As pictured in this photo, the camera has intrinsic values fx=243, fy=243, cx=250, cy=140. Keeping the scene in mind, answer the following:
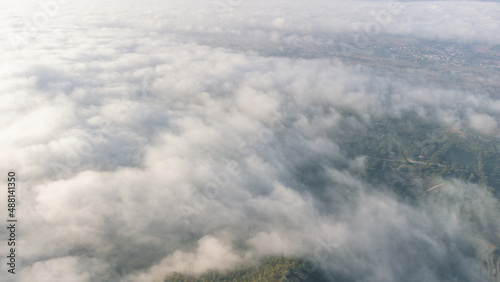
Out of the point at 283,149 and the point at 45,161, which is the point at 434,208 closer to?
the point at 283,149

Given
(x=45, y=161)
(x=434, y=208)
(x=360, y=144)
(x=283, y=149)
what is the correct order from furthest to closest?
(x=360, y=144), (x=283, y=149), (x=434, y=208), (x=45, y=161)

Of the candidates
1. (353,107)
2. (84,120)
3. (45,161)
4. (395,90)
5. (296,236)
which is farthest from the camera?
(395,90)

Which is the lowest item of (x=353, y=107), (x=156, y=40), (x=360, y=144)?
(x=360, y=144)

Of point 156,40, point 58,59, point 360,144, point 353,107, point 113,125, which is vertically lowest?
point 360,144

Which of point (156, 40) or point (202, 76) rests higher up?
point (156, 40)

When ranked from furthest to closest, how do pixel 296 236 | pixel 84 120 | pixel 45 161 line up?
pixel 84 120, pixel 45 161, pixel 296 236

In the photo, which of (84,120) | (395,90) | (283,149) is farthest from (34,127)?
(395,90)

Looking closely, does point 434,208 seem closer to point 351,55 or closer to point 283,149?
point 283,149

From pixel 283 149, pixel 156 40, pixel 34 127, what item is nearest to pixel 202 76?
pixel 156 40

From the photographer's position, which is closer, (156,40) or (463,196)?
(463,196)
